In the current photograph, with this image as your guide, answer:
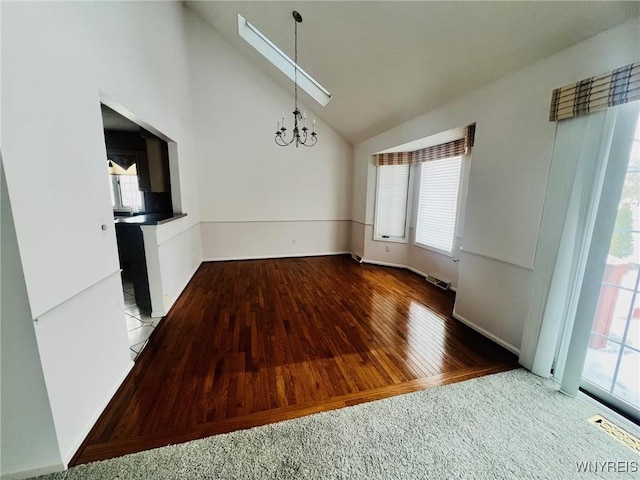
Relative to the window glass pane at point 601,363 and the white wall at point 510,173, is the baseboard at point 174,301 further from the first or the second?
the window glass pane at point 601,363

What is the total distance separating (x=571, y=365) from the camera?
1.77 m

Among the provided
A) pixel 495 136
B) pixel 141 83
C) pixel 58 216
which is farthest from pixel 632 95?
pixel 141 83

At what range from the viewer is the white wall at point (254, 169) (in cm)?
450

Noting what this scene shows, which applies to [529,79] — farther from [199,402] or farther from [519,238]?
[199,402]

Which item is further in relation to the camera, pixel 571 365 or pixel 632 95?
pixel 571 365

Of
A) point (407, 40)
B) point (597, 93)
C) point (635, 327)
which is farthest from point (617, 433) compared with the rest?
point (407, 40)

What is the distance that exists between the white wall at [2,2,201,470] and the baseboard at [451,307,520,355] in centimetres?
325

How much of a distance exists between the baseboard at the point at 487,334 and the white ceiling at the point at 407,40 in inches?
96.6

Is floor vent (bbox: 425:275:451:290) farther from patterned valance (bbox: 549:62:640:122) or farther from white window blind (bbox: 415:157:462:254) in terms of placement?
patterned valance (bbox: 549:62:640:122)

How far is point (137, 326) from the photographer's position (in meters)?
2.62

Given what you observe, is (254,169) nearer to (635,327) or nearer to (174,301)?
(174,301)

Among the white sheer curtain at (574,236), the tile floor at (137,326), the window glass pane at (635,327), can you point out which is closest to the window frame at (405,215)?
the white sheer curtain at (574,236)

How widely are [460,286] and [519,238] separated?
0.89m

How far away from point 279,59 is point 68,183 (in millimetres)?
4127
